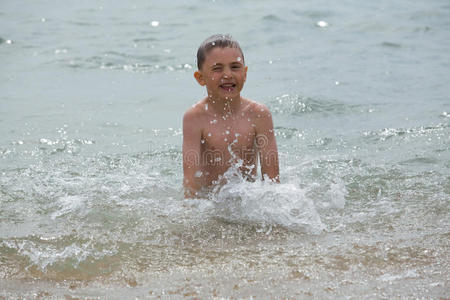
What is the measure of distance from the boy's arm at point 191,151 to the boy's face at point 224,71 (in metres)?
0.27

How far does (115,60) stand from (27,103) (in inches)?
93.2

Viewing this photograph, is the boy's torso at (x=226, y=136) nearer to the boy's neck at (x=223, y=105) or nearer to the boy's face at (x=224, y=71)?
the boy's neck at (x=223, y=105)

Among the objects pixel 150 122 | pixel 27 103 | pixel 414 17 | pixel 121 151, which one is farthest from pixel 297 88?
pixel 414 17

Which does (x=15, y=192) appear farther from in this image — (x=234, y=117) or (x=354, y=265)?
(x=354, y=265)

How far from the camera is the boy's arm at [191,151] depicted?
4.02 metres

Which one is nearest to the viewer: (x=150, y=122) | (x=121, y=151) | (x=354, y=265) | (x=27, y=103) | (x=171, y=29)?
(x=354, y=265)

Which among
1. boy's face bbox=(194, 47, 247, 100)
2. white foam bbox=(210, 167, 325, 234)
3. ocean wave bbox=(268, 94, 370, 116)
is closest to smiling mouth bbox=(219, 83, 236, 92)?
boy's face bbox=(194, 47, 247, 100)

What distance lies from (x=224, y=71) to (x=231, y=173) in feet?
2.43

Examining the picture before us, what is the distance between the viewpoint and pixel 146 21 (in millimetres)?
12273

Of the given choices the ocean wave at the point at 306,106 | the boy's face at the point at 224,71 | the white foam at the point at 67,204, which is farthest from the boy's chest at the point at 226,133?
the ocean wave at the point at 306,106

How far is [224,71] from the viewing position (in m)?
3.90

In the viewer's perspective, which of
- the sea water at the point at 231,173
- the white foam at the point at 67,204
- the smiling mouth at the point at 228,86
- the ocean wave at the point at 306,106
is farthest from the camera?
the ocean wave at the point at 306,106

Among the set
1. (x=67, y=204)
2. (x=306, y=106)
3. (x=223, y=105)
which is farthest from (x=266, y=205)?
(x=306, y=106)

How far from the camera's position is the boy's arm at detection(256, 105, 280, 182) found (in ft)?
13.4
